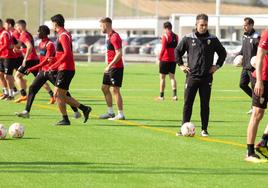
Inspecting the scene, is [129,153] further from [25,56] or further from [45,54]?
[25,56]

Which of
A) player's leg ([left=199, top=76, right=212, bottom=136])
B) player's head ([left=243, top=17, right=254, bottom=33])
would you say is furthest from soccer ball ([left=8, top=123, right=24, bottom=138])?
player's head ([left=243, top=17, right=254, bottom=33])

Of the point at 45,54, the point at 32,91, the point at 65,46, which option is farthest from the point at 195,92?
the point at 45,54

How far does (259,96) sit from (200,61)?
3.63 m

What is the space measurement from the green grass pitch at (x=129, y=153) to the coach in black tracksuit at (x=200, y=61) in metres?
0.68

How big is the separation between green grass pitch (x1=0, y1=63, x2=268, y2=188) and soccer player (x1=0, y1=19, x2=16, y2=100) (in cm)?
275

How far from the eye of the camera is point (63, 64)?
1773 centimetres

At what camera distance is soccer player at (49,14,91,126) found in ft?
57.3

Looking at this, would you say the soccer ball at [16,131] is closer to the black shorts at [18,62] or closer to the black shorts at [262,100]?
the black shorts at [262,100]

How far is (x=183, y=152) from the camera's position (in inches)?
537

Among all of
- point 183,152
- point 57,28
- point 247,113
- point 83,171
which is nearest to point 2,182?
point 83,171

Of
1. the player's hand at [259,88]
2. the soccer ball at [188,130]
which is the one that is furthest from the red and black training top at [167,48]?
the player's hand at [259,88]

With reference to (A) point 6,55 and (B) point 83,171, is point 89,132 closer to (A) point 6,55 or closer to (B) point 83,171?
(B) point 83,171

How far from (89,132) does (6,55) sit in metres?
9.58

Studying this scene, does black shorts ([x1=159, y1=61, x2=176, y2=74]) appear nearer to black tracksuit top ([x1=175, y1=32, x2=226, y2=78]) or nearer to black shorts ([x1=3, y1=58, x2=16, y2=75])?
black shorts ([x1=3, y1=58, x2=16, y2=75])
